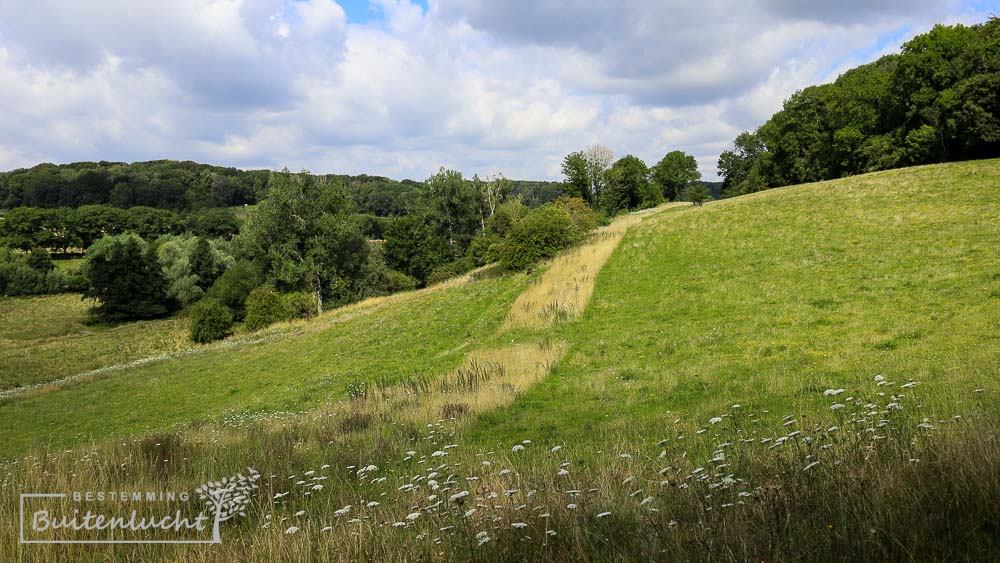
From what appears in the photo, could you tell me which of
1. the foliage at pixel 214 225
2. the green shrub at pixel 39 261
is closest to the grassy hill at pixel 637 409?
the green shrub at pixel 39 261

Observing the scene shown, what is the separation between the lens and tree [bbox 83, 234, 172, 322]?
65.1m

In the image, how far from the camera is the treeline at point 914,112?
3481 cm

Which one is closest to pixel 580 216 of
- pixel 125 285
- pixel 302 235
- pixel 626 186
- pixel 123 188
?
pixel 302 235

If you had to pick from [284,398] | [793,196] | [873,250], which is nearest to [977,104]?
A: [793,196]

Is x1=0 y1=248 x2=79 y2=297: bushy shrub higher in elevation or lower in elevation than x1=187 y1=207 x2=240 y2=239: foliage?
lower

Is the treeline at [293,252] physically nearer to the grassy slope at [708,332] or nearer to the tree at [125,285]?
the tree at [125,285]

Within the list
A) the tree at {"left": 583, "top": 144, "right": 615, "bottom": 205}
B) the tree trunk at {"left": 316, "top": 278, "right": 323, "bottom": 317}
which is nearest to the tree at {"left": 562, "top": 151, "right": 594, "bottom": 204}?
the tree at {"left": 583, "top": 144, "right": 615, "bottom": 205}

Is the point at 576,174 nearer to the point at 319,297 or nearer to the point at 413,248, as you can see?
the point at 413,248

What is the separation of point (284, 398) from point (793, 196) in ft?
112

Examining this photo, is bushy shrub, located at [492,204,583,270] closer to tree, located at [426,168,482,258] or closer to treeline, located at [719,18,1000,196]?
treeline, located at [719,18,1000,196]

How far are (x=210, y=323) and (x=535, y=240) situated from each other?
33.2m

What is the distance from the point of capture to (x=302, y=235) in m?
56.2

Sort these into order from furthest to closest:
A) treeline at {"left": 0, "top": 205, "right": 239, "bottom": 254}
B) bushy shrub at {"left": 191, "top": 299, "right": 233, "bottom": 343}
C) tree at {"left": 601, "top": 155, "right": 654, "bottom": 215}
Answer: treeline at {"left": 0, "top": 205, "right": 239, "bottom": 254} < tree at {"left": 601, "top": 155, "right": 654, "bottom": 215} < bushy shrub at {"left": 191, "top": 299, "right": 233, "bottom": 343}

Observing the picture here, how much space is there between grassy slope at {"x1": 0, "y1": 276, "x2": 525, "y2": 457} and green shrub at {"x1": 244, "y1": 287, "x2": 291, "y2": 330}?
11.8 m
